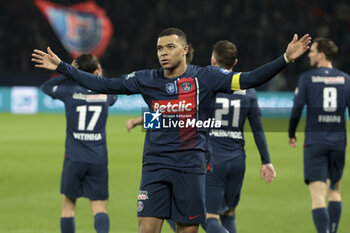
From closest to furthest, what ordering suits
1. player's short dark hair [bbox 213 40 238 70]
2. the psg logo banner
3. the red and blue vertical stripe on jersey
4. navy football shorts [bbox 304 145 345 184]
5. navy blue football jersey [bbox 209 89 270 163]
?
the red and blue vertical stripe on jersey, player's short dark hair [bbox 213 40 238 70], navy blue football jersey [bbox 209 89 270 163], navy football shorts [bbox 304 145 345 184], the psg logo banner

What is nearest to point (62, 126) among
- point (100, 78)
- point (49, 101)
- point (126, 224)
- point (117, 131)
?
point (117, 131)

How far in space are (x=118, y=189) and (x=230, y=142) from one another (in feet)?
13.9

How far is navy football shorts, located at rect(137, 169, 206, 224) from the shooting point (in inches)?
168

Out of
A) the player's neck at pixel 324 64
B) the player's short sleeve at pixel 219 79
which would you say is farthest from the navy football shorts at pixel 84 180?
the player's neck at pixel 324 64

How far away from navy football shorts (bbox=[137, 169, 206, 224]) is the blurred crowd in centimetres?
Answer: 1966

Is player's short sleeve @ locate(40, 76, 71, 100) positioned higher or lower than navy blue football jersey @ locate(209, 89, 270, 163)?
higher

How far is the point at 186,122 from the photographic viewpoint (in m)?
4.30

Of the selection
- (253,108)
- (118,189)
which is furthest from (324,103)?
(118,189)

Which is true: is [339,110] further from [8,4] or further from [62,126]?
[8,4]

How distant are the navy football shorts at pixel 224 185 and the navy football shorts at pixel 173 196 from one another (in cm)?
120

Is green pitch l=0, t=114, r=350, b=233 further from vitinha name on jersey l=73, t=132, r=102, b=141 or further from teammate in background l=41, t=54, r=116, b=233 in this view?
vitinha name on jersey l=73, t=132, r=102, b=141

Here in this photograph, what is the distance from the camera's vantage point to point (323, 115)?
6355 mm

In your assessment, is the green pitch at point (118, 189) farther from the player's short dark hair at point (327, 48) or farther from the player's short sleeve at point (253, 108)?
the player's short dark hair at point (327, 48)

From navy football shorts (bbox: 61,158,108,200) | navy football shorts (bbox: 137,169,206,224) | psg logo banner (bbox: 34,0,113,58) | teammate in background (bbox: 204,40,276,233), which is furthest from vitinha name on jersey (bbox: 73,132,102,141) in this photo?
psg logo banner (bbox: 34,0,113,58)
